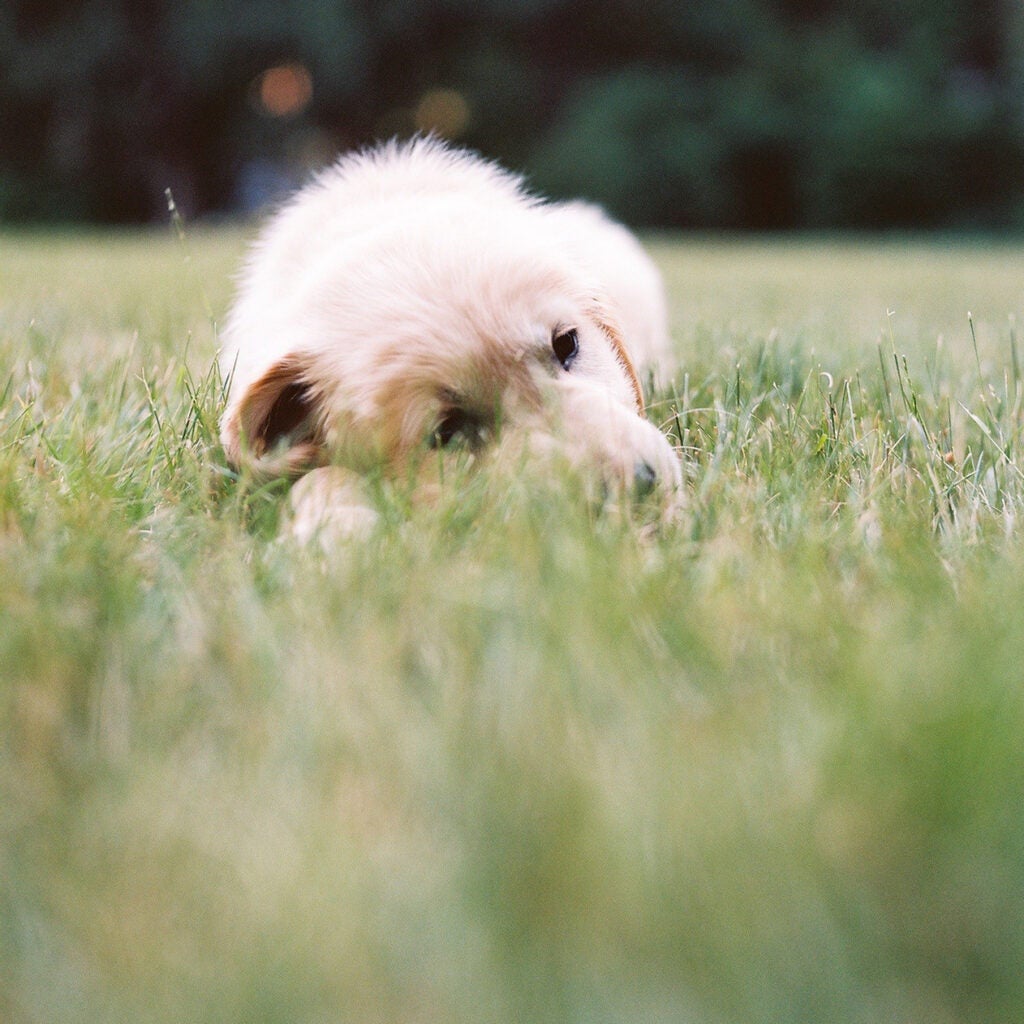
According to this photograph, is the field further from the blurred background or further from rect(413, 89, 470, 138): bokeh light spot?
rect(413, 89, 470, 138): bokeh light spot

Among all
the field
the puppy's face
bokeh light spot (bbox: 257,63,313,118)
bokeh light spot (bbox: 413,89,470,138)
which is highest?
bokeh light spot (bbox: 257,63,313,118)

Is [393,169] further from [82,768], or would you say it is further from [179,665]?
[82,768]

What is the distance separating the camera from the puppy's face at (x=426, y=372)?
2.00 meters

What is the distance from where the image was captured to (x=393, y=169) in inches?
120

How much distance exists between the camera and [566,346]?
2.21 m

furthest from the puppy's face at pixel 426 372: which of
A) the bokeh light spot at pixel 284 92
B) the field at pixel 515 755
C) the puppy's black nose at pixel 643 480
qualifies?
the bokeh light spot at pixel 284 92

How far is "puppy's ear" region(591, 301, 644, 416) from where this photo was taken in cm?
231

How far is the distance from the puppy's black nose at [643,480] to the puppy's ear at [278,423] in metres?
0.60

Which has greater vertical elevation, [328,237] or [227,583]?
[328,237]

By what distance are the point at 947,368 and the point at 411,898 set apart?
2.70 metres

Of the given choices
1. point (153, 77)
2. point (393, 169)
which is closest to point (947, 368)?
point (393, 169)

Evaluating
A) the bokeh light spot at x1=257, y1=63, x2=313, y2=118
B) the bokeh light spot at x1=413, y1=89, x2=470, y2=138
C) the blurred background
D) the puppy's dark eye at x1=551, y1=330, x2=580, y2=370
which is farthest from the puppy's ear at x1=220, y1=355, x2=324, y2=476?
the bokeh light spot at x1=413, y1=89, x2=470, y2=138

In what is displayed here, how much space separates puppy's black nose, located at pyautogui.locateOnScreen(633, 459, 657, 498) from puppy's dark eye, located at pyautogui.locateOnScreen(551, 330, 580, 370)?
47 centimetres

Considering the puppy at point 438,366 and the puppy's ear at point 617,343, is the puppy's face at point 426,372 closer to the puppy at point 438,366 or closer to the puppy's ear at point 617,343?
the puppy at point 438,366
